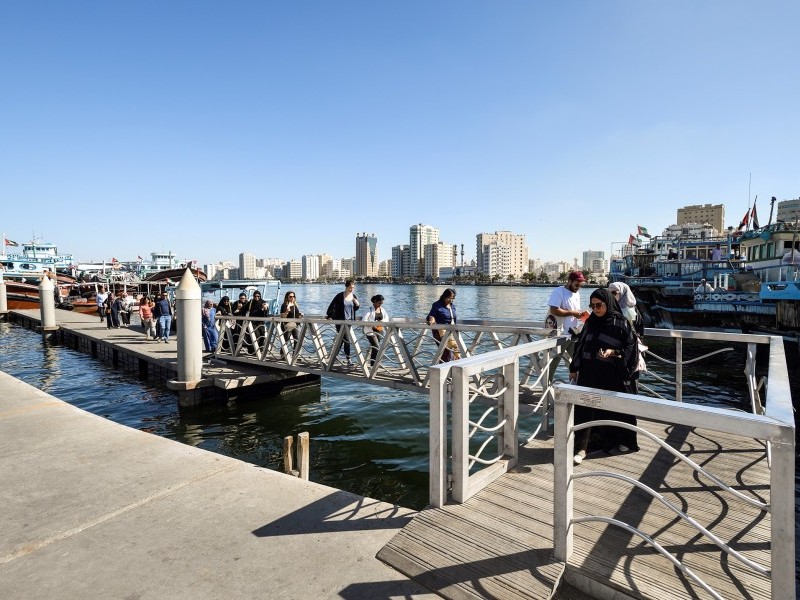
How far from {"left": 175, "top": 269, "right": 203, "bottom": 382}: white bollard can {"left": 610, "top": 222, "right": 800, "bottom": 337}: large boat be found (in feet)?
84.0

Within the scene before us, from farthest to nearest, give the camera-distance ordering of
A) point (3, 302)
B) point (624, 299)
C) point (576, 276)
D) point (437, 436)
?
point (3, 302)
point (576, 276)
point (624, 299)
point (437, 436)

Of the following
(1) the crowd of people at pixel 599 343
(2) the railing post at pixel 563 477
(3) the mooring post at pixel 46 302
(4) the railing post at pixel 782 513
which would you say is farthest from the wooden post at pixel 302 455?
(3) the mooring post at pixel 46 302

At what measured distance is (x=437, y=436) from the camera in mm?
3383

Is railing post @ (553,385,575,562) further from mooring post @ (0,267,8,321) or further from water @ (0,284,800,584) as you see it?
mooring post @ (0,267,8,321)

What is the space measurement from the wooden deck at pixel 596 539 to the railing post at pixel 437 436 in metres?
0.16

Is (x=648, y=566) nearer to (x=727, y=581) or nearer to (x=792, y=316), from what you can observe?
(x=727, y=581)

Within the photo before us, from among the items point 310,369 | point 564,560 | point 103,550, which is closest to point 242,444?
point 310,369

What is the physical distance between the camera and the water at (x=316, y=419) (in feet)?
25.0

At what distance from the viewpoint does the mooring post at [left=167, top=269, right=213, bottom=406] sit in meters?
10.8

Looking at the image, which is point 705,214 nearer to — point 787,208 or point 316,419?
point 787,208

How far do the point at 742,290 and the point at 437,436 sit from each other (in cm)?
3811

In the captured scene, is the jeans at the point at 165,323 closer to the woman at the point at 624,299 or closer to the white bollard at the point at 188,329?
the white bollard at the point at 188,329

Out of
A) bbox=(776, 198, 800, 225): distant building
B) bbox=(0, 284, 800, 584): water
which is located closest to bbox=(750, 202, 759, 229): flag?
bbox=(776, 198, 800, 225): distant building

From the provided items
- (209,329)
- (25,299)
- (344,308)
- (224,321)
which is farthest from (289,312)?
(25,299)
